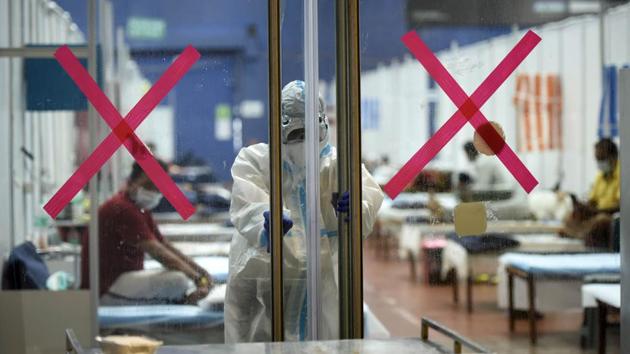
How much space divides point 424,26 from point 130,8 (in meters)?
1.07

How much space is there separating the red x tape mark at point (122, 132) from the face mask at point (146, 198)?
43 mm

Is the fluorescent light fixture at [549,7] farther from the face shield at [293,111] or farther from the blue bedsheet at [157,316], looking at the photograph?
the blue bedsheet at [157,316]

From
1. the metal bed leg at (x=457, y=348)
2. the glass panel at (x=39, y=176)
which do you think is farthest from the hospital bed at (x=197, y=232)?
the metal bed leg at (x=457, y=348)

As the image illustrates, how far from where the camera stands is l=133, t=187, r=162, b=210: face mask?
354cm

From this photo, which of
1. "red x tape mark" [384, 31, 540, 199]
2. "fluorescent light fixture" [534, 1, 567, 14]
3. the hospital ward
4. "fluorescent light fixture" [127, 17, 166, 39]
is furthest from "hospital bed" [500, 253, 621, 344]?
"fluorescent light fixture" [127, 17, 166, 39]

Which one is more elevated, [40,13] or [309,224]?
[40,13]

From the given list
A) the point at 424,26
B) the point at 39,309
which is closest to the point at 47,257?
the point at 39,309

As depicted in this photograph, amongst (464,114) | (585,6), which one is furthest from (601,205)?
(464,114)

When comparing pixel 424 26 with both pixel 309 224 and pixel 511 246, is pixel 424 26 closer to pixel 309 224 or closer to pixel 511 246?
pixel 309 224

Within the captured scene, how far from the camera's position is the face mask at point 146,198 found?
354 centimetres

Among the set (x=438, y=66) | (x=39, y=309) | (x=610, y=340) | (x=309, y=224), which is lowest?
(x=610, y=340)

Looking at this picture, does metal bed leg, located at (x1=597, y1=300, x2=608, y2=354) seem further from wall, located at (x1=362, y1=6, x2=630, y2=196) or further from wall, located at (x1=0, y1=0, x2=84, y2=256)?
wall, located at (x1=0, y1=0, x2=84, y2=256)

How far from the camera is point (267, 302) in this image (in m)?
3.45

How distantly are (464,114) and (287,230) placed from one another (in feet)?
2.29
